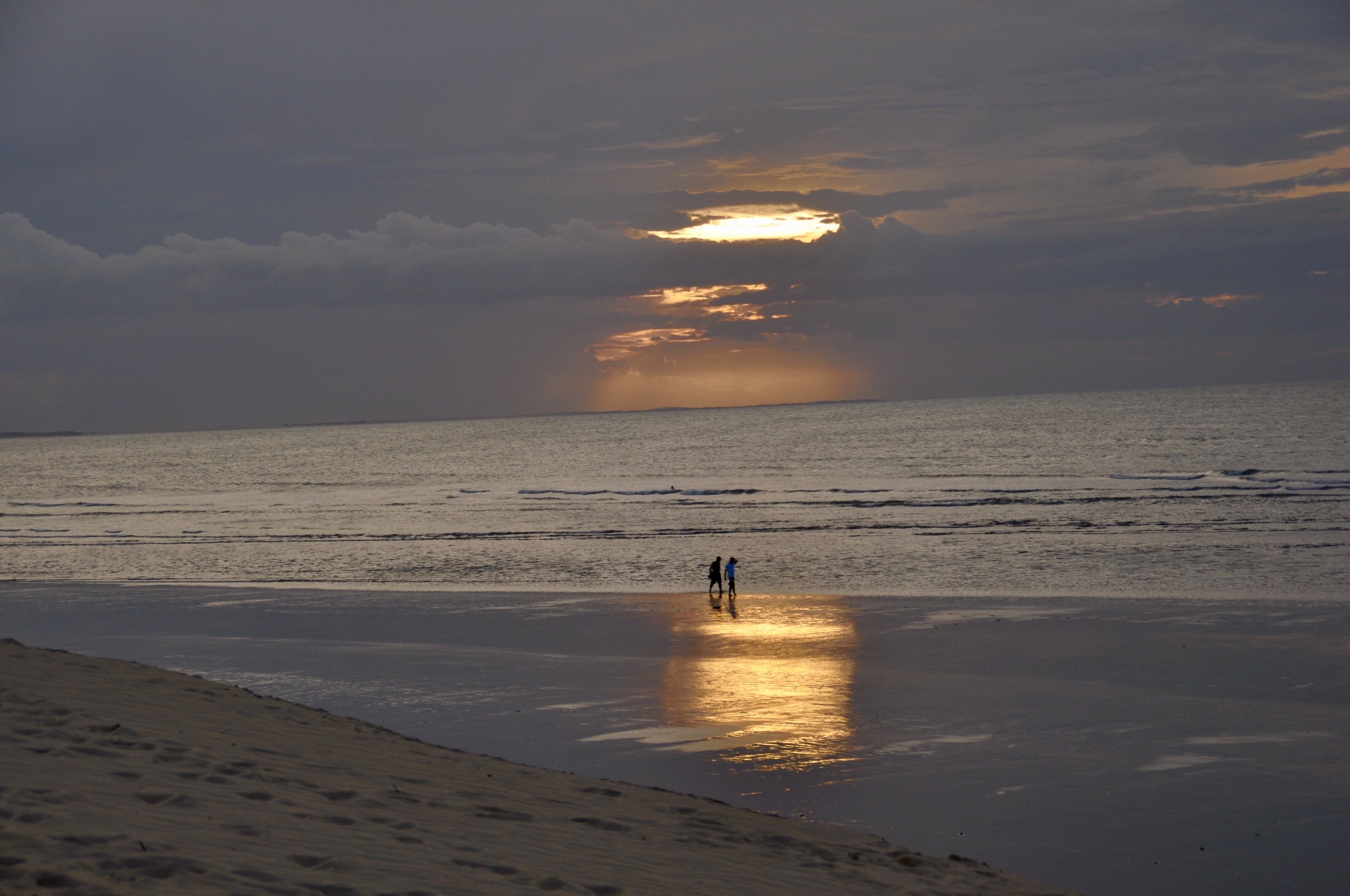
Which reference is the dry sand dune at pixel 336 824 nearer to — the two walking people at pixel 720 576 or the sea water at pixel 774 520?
the two walking people at pixel 720 576

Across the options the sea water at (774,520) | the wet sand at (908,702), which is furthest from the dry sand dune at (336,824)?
the sea water at (774,520)

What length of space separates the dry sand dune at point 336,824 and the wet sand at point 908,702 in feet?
5.33

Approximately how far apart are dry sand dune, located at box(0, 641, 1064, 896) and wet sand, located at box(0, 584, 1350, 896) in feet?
5.33

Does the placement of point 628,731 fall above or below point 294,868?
below

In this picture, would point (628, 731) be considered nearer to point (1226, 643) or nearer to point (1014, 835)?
point (1014, 835)

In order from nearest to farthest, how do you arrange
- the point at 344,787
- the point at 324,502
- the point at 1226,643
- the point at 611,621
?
the point at 344,787 < the point at 1226,643 < the point at 611,621 < the point at 324,502

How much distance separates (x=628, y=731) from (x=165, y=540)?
4222cm

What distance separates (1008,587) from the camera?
28328mm

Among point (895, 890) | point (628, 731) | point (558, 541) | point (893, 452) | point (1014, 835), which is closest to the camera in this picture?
point (895, 890)

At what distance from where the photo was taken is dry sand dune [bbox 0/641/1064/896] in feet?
20.6

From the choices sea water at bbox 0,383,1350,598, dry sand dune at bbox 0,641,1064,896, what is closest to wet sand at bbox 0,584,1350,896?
dry sand dune at bbox 0,641,1064,896

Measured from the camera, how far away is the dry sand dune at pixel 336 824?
628 centimetres

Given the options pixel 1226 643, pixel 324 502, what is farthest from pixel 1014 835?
pixel 324 502

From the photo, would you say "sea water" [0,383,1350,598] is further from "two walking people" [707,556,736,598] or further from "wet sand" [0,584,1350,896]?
"wet sand" [0,584,1350,896]
